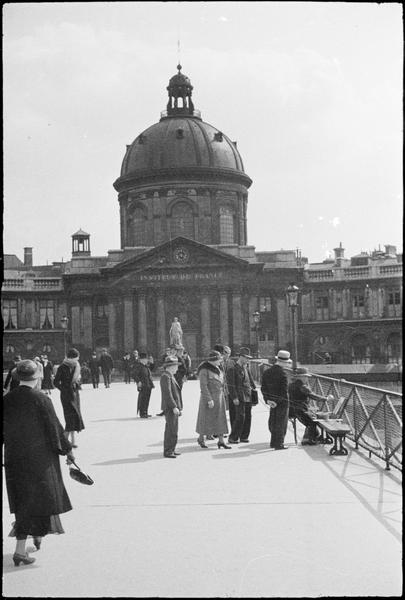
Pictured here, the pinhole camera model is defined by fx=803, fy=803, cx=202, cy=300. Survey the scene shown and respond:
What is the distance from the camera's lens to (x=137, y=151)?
66.6 m

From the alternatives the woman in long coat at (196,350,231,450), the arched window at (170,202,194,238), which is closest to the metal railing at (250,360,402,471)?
the woman in long coat at (196,350,231,450)

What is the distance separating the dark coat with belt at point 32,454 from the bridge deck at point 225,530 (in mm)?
523

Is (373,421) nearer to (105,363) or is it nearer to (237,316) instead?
(105,363)

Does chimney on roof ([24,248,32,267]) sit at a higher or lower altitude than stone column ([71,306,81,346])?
higher

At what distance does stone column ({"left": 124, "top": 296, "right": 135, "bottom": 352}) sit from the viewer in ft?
197

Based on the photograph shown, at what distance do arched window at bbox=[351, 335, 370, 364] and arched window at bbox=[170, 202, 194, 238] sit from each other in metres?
15.5

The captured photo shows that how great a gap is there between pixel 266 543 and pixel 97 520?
2130 millimetres

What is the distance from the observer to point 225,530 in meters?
8.41

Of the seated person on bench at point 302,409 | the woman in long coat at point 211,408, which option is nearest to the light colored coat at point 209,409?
the woman in long coat at point 211,408

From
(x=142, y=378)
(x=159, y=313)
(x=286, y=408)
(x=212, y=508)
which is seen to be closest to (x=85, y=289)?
(x=159, y=313)

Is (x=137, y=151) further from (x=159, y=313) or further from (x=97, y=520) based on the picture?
(x=97, y=520)

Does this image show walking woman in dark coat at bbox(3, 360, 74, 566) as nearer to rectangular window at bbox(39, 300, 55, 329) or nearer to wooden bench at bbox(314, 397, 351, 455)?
wooden bench at bbox(314, 397, 351, 455)

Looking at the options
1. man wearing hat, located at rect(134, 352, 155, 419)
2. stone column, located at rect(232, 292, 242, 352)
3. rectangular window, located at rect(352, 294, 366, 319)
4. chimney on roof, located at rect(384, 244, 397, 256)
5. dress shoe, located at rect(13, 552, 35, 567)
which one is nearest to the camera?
dress shoe, located at rect(13, 552, 35, 567)

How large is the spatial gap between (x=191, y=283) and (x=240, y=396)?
44168 mm
